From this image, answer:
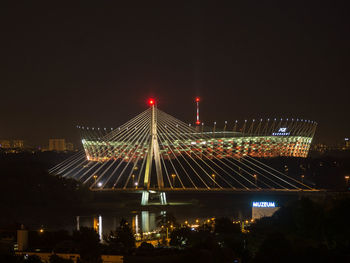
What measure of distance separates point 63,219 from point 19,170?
10105 mm

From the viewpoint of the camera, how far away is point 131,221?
2050 centimetres

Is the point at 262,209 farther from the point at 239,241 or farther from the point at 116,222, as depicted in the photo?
the point at 239,241

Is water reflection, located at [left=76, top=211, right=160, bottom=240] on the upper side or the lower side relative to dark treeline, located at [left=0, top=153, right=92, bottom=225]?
lower

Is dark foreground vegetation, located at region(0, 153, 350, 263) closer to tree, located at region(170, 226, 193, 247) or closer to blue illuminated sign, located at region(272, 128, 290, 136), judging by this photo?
tree, located at region(170, 226, 193, 247)

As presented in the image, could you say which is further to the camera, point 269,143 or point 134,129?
point 269,143

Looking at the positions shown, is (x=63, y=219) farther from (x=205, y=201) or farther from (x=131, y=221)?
(x=205, y=201)

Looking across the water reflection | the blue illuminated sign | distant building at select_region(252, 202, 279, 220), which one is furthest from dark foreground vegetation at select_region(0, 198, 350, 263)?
the blue illuminated sign

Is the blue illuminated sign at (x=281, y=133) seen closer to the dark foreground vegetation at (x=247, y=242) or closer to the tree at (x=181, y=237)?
the dark foreground vegetation at (x=247, y=242)

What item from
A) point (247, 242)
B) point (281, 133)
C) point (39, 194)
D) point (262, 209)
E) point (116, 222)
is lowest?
point (247, 242)

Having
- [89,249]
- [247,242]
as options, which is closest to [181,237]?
[247,242]

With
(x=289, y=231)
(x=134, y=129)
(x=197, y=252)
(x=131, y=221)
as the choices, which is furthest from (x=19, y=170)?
(x=197, y=252)

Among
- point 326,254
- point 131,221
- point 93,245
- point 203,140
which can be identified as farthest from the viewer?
point 203,140

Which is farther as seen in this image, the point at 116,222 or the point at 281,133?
the point at 281,133

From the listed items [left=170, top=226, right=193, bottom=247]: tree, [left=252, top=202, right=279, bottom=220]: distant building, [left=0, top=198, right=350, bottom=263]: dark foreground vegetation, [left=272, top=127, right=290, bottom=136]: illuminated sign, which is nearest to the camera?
[left=0, top=198, right=350, bottom=263]: dark foreground vegetation
